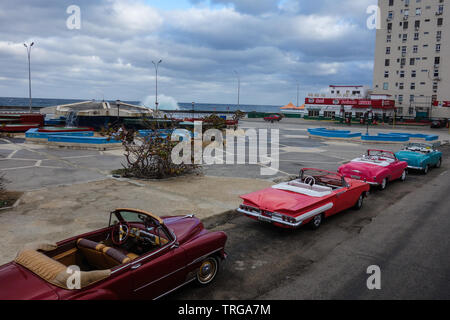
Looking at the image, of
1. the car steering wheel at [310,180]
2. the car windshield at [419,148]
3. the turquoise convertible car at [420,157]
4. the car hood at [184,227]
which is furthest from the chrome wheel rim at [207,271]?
the car windshield at [419,148]

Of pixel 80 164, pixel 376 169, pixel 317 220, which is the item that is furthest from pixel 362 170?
pixel 80 164

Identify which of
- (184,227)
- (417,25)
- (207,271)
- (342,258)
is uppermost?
(417,25)

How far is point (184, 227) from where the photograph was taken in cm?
587

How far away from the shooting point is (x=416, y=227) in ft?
28.3

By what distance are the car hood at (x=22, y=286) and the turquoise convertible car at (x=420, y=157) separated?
15743mm

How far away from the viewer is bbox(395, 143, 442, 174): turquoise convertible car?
50.7 ft

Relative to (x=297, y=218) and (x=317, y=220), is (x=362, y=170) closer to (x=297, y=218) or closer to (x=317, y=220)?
(x=317, y=220)

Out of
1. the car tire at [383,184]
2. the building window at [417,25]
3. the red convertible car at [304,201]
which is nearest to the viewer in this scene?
the red convertible car at [304,201]

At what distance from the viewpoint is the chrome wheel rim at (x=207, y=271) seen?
5.61m

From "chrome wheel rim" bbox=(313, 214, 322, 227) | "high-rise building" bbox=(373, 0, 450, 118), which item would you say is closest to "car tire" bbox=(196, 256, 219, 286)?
"chrome wheel rim" bbox=(313, 214, 322, 227)

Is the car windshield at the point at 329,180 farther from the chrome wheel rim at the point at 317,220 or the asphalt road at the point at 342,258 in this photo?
the chrome wheel rim at the point at 317,220

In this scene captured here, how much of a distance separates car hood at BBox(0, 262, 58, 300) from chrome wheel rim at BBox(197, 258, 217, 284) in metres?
2.35

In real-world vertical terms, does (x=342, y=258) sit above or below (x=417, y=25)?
below

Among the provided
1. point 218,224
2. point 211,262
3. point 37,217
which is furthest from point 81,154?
point 211,262
